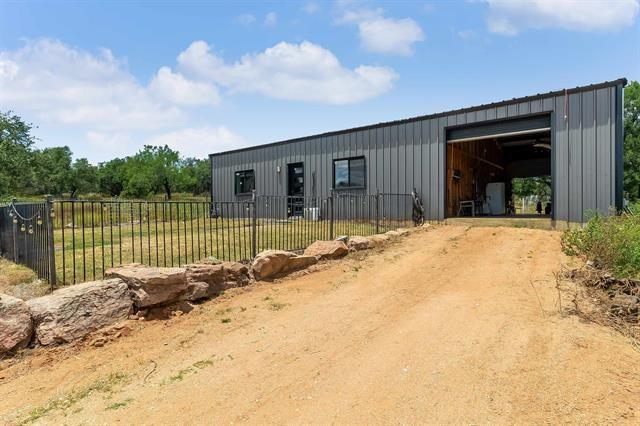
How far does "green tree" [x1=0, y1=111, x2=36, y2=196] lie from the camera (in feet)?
78.7

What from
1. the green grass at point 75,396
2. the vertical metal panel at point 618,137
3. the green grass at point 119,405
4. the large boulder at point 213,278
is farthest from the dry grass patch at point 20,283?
the vertical metal panel at point 618,137

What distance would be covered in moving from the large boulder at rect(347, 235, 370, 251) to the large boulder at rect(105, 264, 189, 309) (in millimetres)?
4056

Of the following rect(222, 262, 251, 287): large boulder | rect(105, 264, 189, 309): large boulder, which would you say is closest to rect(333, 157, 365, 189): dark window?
rect(222, 262, 251, 287): large boulder

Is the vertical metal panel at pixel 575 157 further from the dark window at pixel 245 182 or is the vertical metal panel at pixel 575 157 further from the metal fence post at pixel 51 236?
the dark window at pixel 245 182

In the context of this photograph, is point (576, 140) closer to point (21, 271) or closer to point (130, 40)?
point (130, 40)

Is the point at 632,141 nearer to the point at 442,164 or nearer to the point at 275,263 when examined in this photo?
the point at 442,164

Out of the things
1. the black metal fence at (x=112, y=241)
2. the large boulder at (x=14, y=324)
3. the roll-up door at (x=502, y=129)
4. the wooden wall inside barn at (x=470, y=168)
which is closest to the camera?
the large boulder at (x=14, y=324)

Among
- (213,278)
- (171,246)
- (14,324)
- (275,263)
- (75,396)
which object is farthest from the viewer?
(275,263)

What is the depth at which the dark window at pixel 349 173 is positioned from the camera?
46.5ft

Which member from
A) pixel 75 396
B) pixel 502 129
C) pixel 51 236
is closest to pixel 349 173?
pixel 502 129

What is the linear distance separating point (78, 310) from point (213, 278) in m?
1.76

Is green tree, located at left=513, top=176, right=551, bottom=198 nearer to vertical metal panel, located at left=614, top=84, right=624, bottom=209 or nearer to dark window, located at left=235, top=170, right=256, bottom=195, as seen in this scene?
dark window, located at left=235, top=170, right=256, bottom=195

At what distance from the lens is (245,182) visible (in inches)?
732

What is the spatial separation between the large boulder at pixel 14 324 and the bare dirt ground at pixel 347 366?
0.18 m
